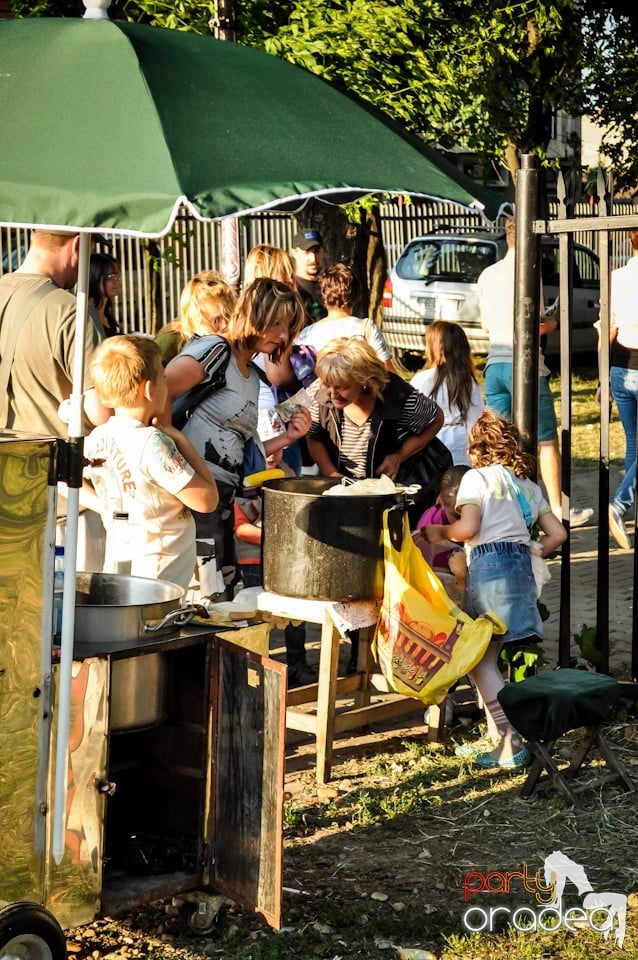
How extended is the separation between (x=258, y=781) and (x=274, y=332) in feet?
7.28

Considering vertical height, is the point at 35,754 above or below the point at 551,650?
above

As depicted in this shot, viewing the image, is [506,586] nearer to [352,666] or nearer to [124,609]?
[352,666]

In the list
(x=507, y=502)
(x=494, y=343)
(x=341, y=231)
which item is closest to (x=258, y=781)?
(x=507, y=502)

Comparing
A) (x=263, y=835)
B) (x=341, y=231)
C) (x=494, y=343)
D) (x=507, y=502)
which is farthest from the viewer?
(x=341, y=231)

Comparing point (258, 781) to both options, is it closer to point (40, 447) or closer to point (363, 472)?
point (40, 447)

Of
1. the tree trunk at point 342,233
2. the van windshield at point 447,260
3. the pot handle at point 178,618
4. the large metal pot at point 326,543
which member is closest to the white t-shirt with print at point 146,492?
the large metal pot at point 326,543

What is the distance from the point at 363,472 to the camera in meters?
6.09

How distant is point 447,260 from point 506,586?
12864 millimetres

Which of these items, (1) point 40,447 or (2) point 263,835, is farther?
(2) point 263,835

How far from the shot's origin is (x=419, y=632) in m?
5.09

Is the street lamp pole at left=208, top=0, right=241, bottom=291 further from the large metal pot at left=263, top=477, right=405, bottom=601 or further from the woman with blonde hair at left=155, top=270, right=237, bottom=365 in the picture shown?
the large metal pot at left=263, top=477, right=405, bottom=601

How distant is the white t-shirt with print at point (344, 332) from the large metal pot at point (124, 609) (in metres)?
3.21

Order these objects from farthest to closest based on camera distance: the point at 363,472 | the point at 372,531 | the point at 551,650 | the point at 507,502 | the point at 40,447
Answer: the point at 551,650
the point at 363,472
the point at 507,502
the point at 372,531
the point at 40,447

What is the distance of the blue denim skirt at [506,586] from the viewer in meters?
5.45
